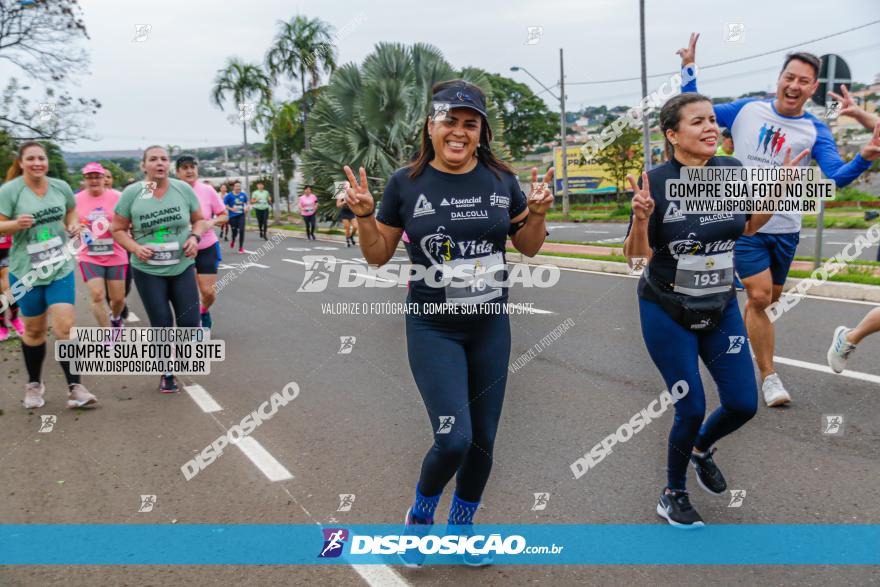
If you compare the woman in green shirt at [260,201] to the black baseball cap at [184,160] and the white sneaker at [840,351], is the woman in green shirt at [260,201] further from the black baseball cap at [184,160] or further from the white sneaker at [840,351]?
the white sneaker at [840,351]

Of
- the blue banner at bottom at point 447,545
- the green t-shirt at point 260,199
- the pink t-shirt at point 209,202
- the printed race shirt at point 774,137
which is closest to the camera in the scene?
the blue banner at bottom at point 447,545

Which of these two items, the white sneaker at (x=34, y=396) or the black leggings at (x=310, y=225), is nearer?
the white sneaker at (x=34, y=396)

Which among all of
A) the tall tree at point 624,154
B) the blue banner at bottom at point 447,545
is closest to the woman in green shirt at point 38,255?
the blue banner at bottom at point 447,545

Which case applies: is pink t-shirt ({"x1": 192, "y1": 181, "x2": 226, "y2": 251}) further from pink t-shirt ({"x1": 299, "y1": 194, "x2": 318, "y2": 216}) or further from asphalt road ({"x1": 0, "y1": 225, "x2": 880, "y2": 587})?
pink t-shirt ({"x1": 299, "y1": 194, "x2": 318, "y2": 216})

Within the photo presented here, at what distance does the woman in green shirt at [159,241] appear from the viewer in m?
6.36

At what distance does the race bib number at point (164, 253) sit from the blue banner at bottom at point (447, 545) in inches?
115

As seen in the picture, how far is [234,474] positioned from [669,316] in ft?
8.86

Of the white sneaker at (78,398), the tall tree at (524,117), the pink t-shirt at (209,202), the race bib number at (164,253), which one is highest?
the tall tree at (524,117)

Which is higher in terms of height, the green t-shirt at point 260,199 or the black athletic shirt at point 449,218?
the green t-shirt at point 260,199

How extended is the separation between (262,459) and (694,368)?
272cm

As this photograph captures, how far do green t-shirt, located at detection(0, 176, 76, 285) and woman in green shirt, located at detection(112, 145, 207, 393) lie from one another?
47cm

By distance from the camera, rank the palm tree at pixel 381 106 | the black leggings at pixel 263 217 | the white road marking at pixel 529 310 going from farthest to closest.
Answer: the black leggings at pixel 263 217 < the palm tree at pixel 381 106 < the white road marking at pixel 529 310

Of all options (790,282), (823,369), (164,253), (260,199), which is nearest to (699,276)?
(823,369)

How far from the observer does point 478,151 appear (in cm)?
346
